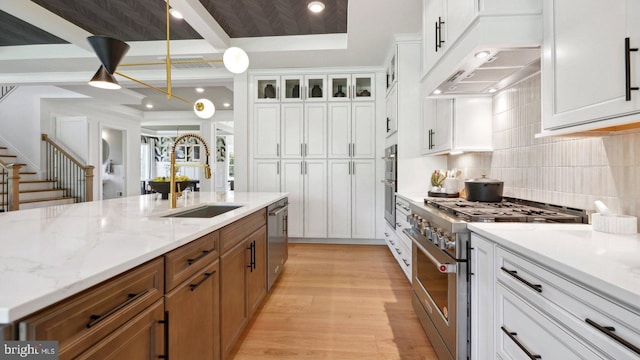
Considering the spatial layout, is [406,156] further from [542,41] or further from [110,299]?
[110,299]

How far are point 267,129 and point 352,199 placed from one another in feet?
5.52

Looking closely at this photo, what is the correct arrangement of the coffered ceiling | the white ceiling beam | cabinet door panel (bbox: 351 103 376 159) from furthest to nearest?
cabinet door panel (bbox: 351 103 376 159) → the coffered ceiling → the white ceiling beam

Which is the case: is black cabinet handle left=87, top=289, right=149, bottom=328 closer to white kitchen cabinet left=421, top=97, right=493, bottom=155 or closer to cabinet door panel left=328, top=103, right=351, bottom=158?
white kitchen cabinet left=421, top=97, right=493, bottom=155

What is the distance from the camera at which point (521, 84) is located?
2111 millimetres

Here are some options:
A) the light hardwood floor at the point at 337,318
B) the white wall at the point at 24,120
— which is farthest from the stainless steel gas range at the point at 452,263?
the white wall at the point at 24,120

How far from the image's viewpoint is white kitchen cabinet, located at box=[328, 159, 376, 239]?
4.68 m

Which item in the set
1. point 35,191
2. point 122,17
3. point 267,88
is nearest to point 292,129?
point 267,88

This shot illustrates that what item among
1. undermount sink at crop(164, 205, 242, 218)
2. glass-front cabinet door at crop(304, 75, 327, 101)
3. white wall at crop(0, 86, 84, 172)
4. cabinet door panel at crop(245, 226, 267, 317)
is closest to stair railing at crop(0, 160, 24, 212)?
white wall at crop(0, 86, 84, 172)

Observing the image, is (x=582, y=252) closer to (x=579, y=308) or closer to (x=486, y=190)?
(x=579, y=308)

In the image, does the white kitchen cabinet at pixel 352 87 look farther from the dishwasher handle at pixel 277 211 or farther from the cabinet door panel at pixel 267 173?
the dishwasher handle at pixel 277 211

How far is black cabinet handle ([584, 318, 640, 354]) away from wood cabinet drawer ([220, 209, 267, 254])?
1.47 meters

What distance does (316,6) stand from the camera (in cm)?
335

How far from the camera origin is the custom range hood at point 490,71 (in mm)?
1606

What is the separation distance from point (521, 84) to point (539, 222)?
1.09m
